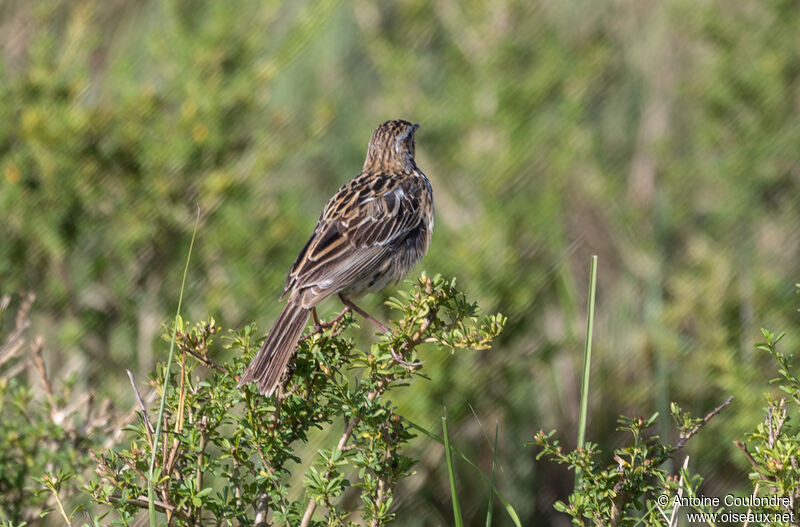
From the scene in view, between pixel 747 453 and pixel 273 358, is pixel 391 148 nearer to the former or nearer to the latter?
pixel 273 358

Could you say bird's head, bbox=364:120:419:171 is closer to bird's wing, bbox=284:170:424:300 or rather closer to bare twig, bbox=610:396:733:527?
bird's wing, bbox=284:170:424:300

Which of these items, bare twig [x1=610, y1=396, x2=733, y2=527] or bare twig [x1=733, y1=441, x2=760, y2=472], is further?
bare twig [x1=610, y1=396, x2=733, y2=527]

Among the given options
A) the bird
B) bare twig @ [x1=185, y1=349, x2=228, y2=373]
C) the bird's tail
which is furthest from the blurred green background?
bare twig @ [x1=185, y1=349, x2=228, y2=373]

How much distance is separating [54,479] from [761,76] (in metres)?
5.13

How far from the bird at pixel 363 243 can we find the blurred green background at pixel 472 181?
3.73 feet

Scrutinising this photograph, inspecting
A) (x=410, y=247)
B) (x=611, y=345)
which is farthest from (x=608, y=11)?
(x=410, y=247)

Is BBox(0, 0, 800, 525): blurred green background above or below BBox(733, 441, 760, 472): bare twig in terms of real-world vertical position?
above

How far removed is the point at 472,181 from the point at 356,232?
220 centimetres

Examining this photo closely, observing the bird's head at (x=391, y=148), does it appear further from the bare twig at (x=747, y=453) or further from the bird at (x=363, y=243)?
the bare twig at (x=747, y=453)

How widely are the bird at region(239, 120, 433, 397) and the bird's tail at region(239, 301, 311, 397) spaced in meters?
0.04

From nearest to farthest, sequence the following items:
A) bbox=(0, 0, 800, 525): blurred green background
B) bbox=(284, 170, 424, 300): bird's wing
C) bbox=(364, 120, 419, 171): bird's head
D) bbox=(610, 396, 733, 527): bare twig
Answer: bbox=(610, 396, 733, 527): bare twig, bbox=(284, 170, 424, 300): bird's wing, bbox=(364, 120, 419, 171): bird's head, bbox=(0, 0, 800, 525): blurred green background

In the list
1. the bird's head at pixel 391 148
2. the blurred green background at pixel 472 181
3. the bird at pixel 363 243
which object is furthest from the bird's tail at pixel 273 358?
the blurred green background at pixel 472 181

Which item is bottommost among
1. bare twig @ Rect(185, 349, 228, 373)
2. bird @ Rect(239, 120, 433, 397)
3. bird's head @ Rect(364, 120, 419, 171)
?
bare twig @ Rect(185, 349, 228, 373)

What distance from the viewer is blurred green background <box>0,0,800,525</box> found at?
5.69 meters
